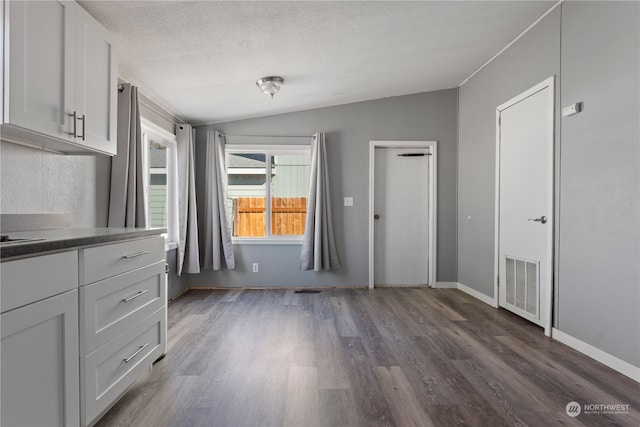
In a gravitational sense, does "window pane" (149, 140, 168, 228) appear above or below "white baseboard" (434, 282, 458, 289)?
above

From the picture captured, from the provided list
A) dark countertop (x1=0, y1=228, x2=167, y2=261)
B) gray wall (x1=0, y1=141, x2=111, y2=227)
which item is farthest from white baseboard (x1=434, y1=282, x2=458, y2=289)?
gray wall (x1=0, y1=141, x2=111, y2=227)

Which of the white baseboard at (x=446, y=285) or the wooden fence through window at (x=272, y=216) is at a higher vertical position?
the wooden fence through window at (x=272, y=216)

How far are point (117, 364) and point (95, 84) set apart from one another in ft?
5.04

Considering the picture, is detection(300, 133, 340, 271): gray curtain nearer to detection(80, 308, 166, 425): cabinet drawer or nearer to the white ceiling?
the white ceiling

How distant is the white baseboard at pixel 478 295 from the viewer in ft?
11.0

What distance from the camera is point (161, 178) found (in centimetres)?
361

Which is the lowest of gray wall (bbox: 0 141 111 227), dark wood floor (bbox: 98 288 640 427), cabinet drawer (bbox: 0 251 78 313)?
dark wood floor (bbox: 98 288 640 427)

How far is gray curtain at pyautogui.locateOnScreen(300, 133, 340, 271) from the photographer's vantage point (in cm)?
396

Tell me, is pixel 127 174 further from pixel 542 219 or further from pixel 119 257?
pixel 542 219

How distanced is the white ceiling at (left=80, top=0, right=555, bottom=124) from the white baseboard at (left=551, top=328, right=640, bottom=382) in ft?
8.41

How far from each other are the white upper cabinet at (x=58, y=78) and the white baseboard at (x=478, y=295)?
12.1ft

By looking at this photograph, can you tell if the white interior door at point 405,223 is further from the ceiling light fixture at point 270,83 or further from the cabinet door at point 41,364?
the cabinet door at point 41,364
